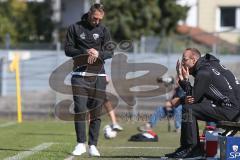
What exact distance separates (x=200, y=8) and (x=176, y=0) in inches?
219

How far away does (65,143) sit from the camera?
465 inches

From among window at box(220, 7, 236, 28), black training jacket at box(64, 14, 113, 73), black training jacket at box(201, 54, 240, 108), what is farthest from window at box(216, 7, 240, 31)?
black training jacket at box(201, 54, 240, 108)

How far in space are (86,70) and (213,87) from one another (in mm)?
2203

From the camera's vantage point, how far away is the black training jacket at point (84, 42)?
9.99 metres

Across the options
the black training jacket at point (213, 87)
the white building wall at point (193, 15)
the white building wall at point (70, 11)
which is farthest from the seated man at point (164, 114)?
the white building wall at point (70, 11)

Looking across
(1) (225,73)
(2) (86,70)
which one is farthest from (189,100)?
(2) (86,70)

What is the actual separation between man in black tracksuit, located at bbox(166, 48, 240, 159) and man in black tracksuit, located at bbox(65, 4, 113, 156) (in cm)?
158

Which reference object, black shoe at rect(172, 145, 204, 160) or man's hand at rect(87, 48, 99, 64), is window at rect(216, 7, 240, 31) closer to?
man's hand at rect(87, 48, 99, 64)

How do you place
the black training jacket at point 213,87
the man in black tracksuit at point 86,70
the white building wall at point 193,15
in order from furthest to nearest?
1. the white building wall at point 193,15
2. the man in black tracksuit at point 86,70
3. the black training jacket at point 213,87

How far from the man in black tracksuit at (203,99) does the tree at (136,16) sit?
81.0 ft

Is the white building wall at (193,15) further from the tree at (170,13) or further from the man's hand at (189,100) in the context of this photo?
the man's hand at (189,100)

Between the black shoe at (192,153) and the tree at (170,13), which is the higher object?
the black shoe at (192,153)

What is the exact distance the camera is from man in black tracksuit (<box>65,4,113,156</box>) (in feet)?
32.7

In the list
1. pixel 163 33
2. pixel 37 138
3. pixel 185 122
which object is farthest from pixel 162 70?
pixel 163 33
